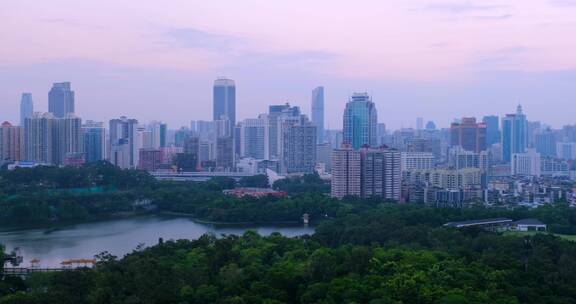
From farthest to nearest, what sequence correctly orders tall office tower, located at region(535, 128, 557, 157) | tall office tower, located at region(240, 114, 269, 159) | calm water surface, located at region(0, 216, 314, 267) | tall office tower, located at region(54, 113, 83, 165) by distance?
1. tall office tower, located at region(535, 128, 557, 157)
2. tall office tower, located at region(240, 114, 269, 159)
3. tall office tower, located at region(54, 113, 83, 165)
4. calm water surface, located at region(0, 216, 314, 267)

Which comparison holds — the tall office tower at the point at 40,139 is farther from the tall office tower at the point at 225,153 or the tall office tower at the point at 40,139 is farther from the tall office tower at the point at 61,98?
the tall office tower at the point at 61,98

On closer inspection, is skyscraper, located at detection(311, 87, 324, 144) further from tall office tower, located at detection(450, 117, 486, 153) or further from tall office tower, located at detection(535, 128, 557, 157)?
tall office tower, located at detection(450, 117, 486, 153)

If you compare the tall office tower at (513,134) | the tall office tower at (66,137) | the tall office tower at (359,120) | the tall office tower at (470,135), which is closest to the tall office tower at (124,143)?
the tall office tower at (66,137)

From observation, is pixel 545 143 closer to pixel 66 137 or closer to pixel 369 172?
pixel 369 172

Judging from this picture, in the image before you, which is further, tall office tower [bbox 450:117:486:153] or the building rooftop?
tall office tower [bbox 450:117:486:153]

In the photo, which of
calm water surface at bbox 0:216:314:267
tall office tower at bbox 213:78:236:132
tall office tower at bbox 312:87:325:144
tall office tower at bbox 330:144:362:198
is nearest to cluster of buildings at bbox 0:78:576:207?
tall office tower at bbox 330:144:362:198

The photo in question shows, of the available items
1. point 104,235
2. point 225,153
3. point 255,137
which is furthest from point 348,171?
point 255,137

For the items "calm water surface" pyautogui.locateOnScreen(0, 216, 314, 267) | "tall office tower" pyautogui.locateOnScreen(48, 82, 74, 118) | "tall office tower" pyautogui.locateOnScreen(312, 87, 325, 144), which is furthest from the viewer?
"tall office tower" pyautogui.locateOnScreen(312, 87, 325, 144)
